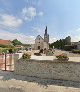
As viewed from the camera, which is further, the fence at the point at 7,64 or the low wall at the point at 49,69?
the fence at the point at 7,64

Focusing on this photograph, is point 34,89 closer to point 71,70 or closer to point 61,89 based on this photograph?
point 61,89

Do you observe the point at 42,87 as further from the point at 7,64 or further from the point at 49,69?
the point at 7,64

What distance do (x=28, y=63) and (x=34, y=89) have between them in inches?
147

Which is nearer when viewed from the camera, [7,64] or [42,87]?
[42,87]

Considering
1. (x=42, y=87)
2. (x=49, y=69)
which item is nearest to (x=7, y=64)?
(x=49, y=69)

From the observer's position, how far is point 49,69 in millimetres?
11508

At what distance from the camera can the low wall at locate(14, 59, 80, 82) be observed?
1069 cm

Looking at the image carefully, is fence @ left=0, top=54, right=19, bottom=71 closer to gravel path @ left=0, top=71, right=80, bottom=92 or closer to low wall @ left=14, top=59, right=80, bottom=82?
low wall @ left=14, top=59, right=80, bottom=82

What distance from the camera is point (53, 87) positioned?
9250mm

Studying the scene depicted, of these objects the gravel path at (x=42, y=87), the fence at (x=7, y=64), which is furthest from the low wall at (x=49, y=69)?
the fence at (x=7, y=64)

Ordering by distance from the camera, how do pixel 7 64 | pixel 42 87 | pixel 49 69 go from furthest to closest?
1. pixel 7 64
2. pixel 49 69
3. pixel 42 87

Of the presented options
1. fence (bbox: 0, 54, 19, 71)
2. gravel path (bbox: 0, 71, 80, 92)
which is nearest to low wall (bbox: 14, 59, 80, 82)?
gravel path (bbox: 0, 71, 80, 92)

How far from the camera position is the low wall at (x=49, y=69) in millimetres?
10688

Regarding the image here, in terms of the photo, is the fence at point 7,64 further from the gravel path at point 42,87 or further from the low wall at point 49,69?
the gravel path at point 42,87
